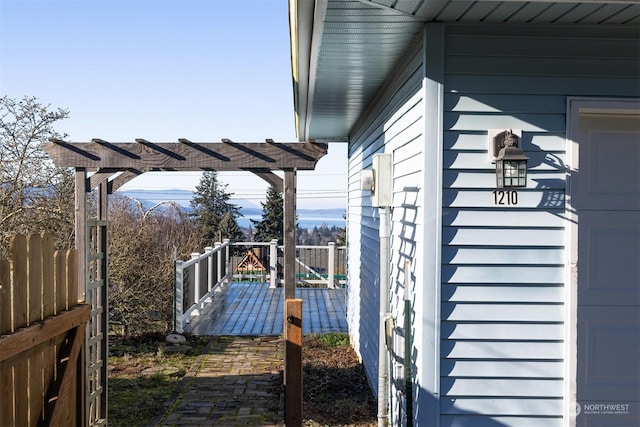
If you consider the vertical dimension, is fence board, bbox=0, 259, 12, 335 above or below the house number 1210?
below

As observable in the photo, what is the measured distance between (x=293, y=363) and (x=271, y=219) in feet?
99.2

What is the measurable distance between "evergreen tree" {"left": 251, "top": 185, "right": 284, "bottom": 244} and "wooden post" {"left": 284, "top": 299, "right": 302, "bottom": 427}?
96.6 ft

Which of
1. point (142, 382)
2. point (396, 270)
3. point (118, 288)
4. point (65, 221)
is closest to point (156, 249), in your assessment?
point (118, 288)

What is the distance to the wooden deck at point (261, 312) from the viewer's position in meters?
9.27

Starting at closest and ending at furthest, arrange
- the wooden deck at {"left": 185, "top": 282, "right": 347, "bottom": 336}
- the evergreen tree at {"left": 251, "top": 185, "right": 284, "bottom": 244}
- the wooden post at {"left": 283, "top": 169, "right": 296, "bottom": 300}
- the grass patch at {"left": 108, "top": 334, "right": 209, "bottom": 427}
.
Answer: the wooden post at {"left": 283, "top": 169, "right": 296, "bottom": 300}, the grass patch at {"left": 108, "top": 334, "right": 209, "bottom": 427}, the wooden deck at {"left": 185, "top": 282, "right": 347, "bottom": 336}, the evergreen tree at {"left": 251, "top": 185, "right": 284, "bottom": 244}

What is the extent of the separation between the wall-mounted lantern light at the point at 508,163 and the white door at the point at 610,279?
0.52m

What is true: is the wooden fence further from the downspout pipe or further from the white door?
the white door

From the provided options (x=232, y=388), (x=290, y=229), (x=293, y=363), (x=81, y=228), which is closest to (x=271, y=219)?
(x=232, y=388)

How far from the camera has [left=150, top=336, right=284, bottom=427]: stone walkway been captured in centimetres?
552

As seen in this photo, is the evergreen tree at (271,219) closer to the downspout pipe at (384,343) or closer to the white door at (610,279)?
→ the downspout pipe at (384,343)

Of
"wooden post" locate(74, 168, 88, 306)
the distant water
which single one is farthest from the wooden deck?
the distant water

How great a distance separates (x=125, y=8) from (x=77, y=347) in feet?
22.6

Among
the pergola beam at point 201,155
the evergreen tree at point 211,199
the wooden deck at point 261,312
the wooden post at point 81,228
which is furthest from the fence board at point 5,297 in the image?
the evergreen tree at point 211,199

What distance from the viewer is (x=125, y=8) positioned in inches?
368
